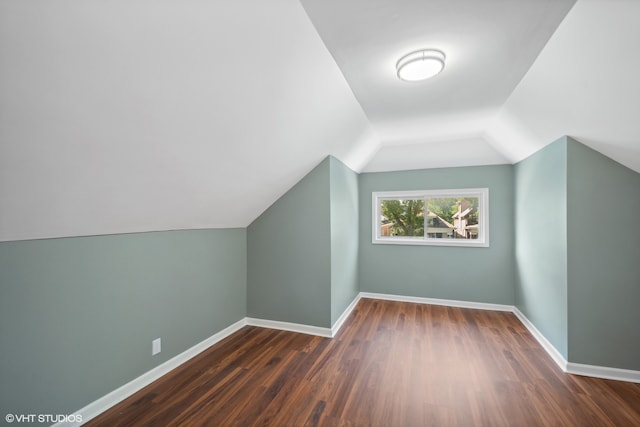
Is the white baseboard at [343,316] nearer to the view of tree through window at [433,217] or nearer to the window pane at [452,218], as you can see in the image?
the view of tree through window at [433,217]

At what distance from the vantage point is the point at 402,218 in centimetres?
437

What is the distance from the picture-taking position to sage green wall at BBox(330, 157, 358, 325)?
3111mm

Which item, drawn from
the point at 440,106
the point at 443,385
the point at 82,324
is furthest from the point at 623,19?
the point at 82,324

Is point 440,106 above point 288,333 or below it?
above

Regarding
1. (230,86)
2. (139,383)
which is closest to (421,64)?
(230,86)

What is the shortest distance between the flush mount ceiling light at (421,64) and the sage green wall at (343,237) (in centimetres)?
133

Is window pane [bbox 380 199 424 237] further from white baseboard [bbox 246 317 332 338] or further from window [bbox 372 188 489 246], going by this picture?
white baseboard [bbox 246 317 332 338]

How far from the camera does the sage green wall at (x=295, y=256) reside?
3.03m

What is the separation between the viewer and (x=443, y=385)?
210 cm

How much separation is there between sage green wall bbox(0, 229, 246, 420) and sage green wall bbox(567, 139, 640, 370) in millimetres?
3450

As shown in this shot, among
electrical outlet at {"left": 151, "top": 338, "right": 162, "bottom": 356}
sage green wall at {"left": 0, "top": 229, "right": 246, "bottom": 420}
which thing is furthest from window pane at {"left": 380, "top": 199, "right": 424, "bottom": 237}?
electrical outlet at {"left": 151, "top": 338, "right": 162, "bottom": 356}

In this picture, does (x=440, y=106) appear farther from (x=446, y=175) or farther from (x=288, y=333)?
(x=288, y=333)

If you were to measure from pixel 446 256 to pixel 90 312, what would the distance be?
4.12 metres

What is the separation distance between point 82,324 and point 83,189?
95 centimetres
